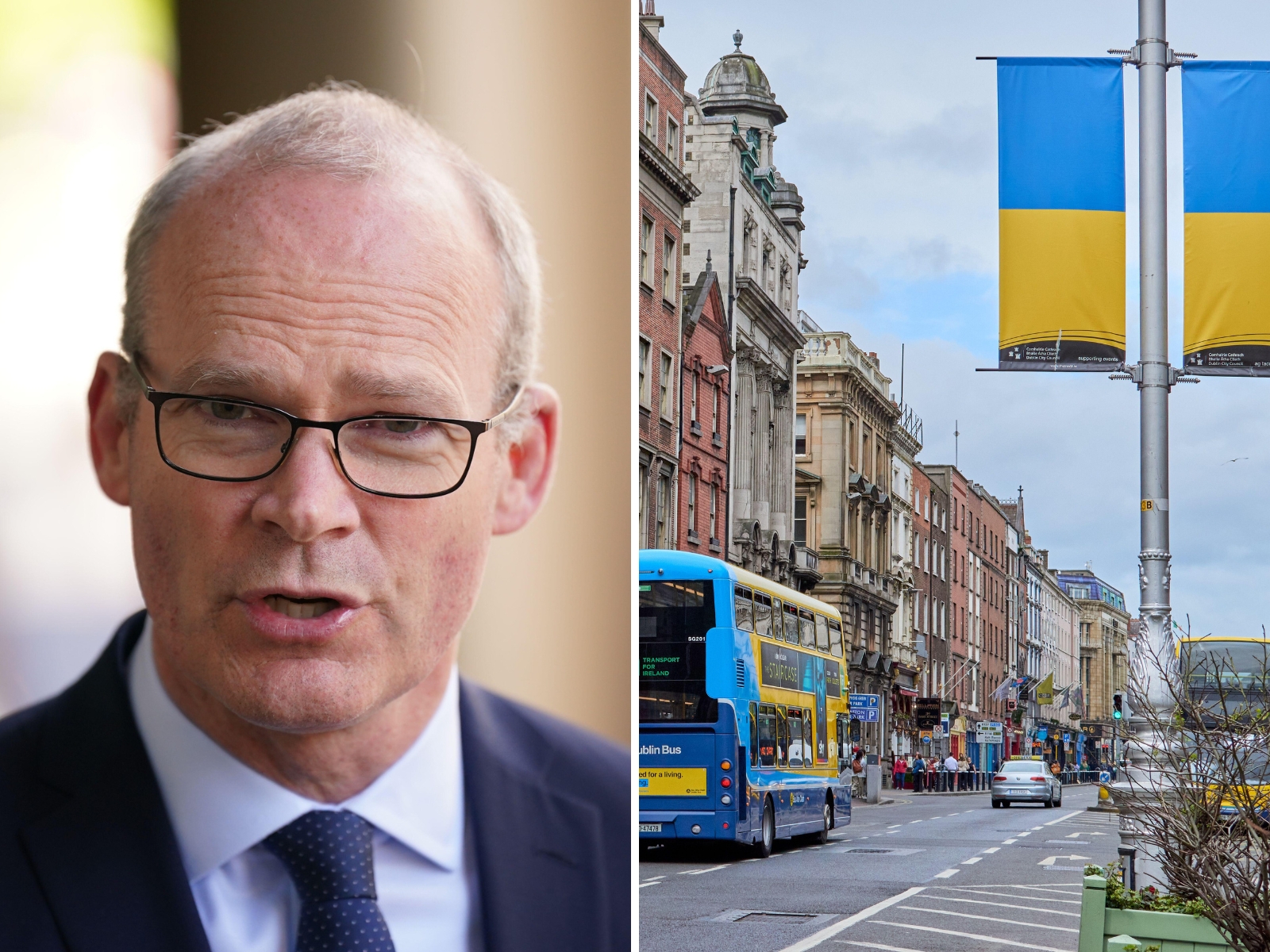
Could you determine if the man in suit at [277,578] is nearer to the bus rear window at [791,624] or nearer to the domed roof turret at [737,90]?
the bus rear window at [791,624]

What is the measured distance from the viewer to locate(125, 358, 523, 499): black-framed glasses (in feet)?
12.7

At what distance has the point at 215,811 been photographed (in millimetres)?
3896

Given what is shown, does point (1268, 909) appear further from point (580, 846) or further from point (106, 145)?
point (106, 145)

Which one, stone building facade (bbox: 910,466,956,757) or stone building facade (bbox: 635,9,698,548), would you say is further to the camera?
stone building facade (bbox: 910,466,956,757)

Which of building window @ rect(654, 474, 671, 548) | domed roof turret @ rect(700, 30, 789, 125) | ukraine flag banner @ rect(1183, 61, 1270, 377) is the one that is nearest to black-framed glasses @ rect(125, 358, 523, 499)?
ukraine flag banner @ rect(1183, 61, 1270, 377)

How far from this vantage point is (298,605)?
3.89 metres

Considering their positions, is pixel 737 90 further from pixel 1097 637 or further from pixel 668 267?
pixel 1097 637

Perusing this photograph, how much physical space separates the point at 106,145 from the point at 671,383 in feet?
111

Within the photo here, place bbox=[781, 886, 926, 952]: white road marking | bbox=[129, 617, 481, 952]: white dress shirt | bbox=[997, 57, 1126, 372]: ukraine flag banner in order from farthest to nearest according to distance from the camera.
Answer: bbox=[781, 886, 926, 952]: white road marking < bbox=[997, 57, 1126, 372]: ukraine flag banner < bbox=[129, 617, 481, 952]: white dress shirt

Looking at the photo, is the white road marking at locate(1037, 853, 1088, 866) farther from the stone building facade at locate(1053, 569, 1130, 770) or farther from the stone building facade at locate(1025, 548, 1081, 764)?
the stone building facade at locate(1053, 569, 1130, 770)

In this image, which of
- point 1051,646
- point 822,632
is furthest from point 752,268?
point 1051,646

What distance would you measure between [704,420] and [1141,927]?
3755cm

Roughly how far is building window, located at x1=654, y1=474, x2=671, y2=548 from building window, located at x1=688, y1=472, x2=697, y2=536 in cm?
371

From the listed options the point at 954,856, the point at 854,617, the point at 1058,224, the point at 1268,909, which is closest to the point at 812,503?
the point at 854,617
